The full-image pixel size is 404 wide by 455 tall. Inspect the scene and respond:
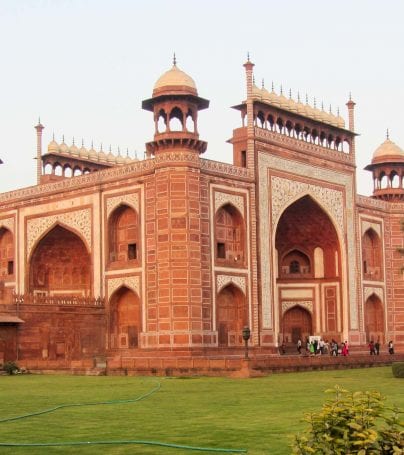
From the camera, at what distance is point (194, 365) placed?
62.8 feet

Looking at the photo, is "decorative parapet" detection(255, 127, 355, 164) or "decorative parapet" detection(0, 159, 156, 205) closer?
"decorative parapet" detection(0, 159, 156, 205)

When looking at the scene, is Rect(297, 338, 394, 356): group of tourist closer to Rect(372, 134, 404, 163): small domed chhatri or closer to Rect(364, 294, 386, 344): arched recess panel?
Rect(364, 294, 386, 344): arched recess panel

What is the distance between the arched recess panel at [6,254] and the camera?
31.0 meters

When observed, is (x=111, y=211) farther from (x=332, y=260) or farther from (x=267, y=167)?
(x=332, y=260)

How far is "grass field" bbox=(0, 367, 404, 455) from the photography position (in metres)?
7.21

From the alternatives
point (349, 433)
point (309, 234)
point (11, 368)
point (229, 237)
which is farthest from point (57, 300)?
point (349, 433)

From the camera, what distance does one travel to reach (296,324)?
3212 centimetres

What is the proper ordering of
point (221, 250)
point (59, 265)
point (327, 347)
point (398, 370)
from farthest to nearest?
1. point (59, 265)
2. point (327, 347)
3. point (221, 250)
4. point (398, 370)

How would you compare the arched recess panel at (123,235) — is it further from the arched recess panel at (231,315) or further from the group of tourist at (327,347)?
the group of tourist at (327,347)

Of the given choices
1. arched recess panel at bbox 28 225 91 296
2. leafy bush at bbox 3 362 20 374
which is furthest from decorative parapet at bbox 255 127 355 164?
leafy bush at bbox 3 362 20 374

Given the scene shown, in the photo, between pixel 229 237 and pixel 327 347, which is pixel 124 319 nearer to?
pixel 229 237

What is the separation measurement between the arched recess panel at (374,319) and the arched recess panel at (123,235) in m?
→ 10.8

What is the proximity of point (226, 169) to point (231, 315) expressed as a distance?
4609 millimetres

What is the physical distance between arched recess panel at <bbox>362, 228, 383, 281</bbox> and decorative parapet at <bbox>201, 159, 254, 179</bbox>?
317 inches
